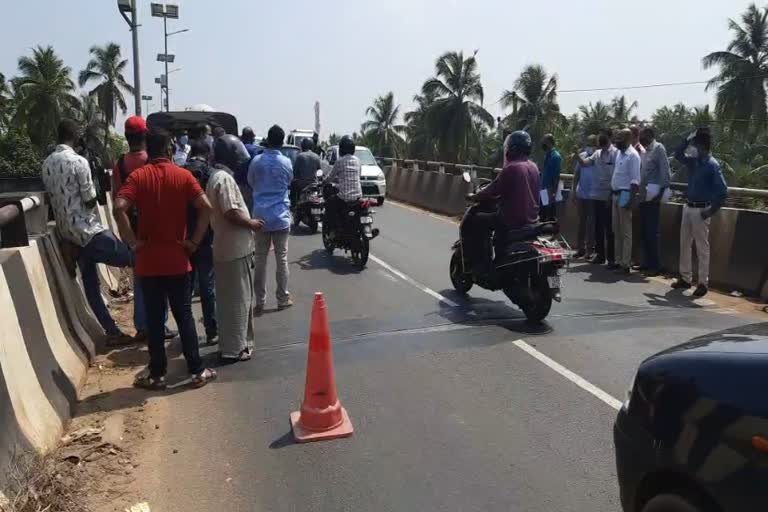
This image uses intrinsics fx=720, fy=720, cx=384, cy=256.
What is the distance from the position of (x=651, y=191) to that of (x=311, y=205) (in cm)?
708

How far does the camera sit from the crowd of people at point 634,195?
9164 mm

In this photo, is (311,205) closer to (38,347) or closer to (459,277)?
(459,277)

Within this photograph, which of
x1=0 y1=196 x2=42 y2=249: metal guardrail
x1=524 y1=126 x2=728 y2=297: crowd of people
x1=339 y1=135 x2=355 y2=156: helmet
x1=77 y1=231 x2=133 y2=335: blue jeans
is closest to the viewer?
x1=0 y1=196 x2=42 y2=249: metal guardrail

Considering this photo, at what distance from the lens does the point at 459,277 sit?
903cm

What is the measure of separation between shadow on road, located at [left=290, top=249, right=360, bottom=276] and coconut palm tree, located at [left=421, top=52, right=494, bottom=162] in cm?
4969

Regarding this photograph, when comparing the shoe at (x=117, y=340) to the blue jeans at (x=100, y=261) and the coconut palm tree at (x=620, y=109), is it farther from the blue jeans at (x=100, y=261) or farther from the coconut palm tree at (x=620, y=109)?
the coconut palm tree at (x=620, y=109)

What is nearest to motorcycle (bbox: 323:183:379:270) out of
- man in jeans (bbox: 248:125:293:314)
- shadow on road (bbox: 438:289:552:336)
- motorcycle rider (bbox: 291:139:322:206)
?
shadow on road (bbox: 438:289:552:336)

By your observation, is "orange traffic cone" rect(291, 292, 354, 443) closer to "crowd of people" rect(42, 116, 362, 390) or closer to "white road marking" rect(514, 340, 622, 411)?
"crowd of people" rect(42, 116, 362, 390)

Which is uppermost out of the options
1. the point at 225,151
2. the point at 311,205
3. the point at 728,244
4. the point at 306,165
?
the point at 225,151

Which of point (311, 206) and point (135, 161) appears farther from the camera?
point (311, 206)

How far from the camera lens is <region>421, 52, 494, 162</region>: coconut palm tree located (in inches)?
2416

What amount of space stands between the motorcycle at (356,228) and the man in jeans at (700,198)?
4483 millimetres

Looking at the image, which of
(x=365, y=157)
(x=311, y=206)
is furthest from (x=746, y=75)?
(x=311, y=206)

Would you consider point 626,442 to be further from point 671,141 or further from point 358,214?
point 671,141
